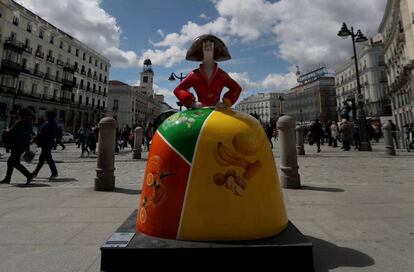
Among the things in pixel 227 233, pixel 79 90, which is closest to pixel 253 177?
pixel 227 233

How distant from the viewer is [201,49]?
264 centimetres

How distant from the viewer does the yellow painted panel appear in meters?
1.88

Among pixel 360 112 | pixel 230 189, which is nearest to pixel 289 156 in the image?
pixel 230 189

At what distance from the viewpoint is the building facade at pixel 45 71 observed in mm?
35594

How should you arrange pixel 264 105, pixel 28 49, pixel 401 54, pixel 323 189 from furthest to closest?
pixel 264 105, pixel 28 49, pixel 401 54, pixel 323 189

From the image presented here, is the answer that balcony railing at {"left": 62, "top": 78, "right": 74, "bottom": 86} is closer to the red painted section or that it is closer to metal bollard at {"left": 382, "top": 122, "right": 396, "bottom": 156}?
metal bollard at {"left": 382, "top": 122, "right": 396, "bottom": 156}

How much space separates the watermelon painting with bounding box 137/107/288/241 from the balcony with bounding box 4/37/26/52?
45124mm

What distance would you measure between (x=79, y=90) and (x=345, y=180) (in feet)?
181

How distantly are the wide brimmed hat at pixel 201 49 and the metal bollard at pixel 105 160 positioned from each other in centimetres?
316

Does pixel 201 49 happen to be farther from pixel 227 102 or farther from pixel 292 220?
pixel 292 220

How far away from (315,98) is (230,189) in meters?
90.1

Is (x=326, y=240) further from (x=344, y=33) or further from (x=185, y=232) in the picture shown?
(x=344, y=33)

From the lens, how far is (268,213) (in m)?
2.00

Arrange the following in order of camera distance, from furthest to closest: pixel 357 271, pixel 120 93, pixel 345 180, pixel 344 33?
pixel 120 93, pixel 344 33, pixel 345 180, pixel 357 271
